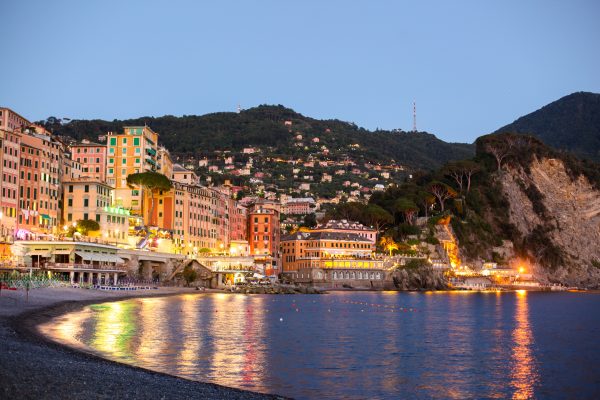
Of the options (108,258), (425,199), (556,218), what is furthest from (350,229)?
(108,258)

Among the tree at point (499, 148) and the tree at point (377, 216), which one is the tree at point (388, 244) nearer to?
the tree at point (377, 216)

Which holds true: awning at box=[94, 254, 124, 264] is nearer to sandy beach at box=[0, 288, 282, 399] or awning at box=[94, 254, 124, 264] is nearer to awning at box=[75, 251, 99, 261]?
awning at box=[75, 251, 99, 261]

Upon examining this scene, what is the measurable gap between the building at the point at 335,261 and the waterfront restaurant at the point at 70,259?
56353 millimetres

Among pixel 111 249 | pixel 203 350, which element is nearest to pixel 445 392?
pixel 203 350

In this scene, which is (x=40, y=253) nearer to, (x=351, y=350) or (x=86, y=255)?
(x=86, y=255)

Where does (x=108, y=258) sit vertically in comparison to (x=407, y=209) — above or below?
below

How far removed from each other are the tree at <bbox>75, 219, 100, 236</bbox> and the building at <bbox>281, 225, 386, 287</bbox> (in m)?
54.6

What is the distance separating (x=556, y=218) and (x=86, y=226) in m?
126

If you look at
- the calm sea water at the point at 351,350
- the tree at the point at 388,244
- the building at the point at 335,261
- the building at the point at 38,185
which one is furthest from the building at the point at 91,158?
the tree at the point at 388,244

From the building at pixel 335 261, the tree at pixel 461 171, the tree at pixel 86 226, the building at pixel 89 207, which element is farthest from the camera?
the tree at pixel 461 171

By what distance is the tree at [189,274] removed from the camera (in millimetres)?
110750

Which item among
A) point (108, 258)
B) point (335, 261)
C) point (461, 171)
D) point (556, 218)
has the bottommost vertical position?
point (108, 258)

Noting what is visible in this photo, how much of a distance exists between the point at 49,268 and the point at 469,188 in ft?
394

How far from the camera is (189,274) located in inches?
4373
